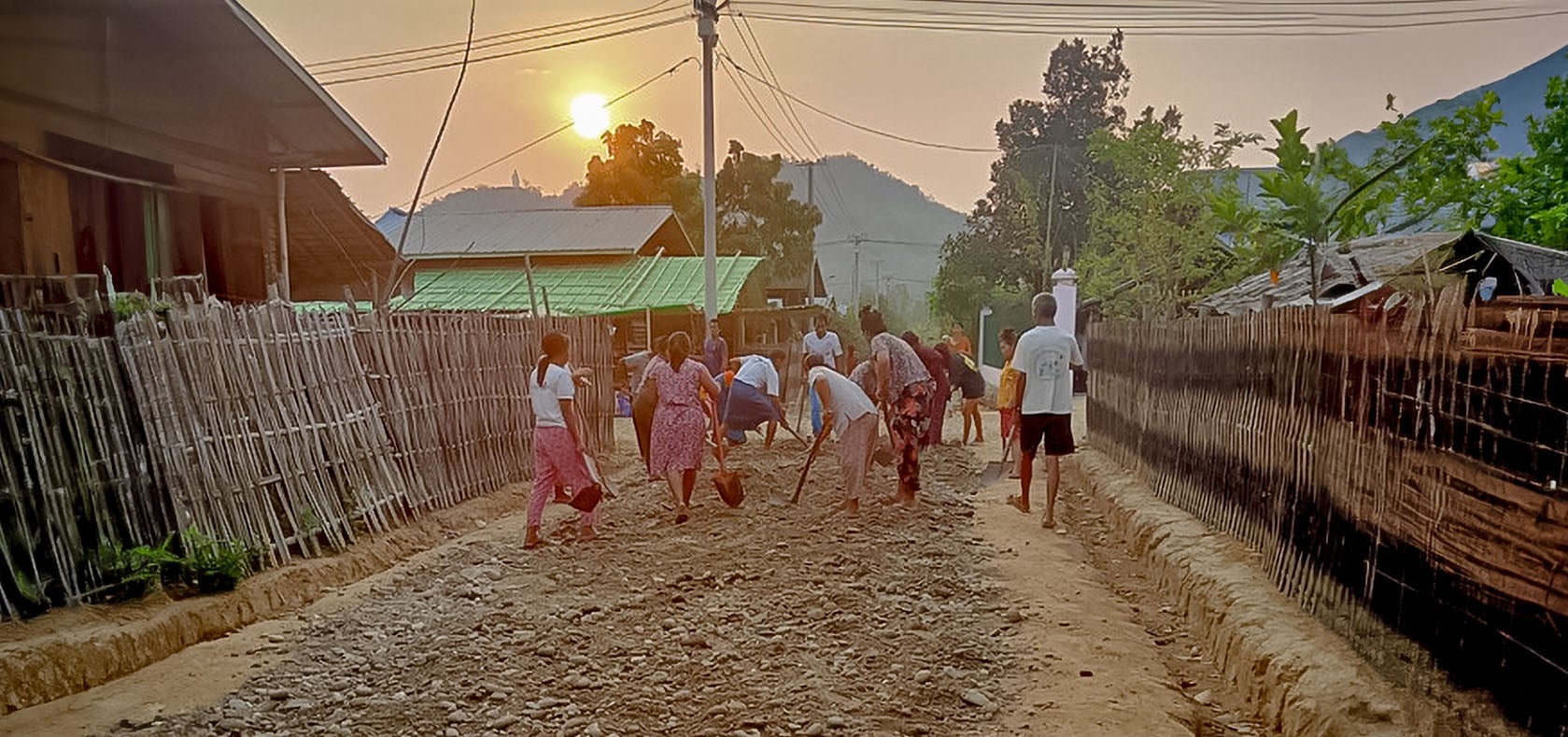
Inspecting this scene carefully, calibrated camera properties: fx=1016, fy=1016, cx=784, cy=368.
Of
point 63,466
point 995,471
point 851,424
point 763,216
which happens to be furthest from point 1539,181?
point 763,216

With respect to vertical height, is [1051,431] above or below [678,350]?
below

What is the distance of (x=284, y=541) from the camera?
6.45m

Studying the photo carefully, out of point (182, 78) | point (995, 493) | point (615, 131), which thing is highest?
point (615, 131)

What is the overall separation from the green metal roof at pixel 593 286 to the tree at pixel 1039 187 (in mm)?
13498

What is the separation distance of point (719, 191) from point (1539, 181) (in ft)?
74.8

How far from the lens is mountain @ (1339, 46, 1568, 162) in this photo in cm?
1439

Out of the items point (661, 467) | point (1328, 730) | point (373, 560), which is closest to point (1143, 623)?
point (1328, 730)

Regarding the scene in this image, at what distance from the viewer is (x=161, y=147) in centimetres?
888

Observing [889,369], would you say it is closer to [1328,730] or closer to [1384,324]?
[1384,324]

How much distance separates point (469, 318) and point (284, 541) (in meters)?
3.62

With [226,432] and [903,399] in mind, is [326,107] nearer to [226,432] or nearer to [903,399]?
[226,432]

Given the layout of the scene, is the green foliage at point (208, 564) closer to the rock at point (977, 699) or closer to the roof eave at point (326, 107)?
the rock at point (977, 699)

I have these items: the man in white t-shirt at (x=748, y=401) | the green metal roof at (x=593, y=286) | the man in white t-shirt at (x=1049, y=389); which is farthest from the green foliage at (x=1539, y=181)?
the green metal roof at (x=593, y=286)

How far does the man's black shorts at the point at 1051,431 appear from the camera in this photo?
307 inches
